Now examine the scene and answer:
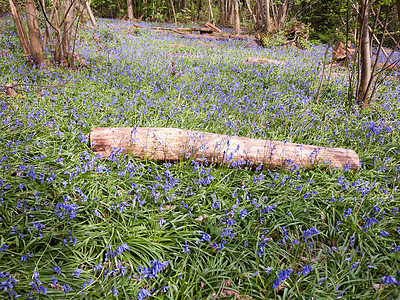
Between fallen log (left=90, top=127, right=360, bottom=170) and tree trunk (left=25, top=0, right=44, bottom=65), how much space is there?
4.38 m

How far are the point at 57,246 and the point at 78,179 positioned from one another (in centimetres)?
86

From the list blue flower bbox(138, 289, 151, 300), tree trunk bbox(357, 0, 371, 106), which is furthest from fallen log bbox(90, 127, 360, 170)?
tree trunk bbox(357, 0, 371, 106)

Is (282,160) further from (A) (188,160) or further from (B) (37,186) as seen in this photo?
(B) (37,186)

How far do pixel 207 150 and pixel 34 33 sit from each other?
5739 millimetres

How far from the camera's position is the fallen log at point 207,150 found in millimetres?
3373

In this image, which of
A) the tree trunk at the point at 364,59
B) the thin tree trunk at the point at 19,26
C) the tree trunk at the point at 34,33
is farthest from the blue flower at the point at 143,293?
the thin tree trunk at the point at 19,26

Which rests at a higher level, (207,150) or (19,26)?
(19,26)

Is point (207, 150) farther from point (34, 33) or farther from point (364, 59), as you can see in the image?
point (34, 33)

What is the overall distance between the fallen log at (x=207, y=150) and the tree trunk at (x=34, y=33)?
14.4ft

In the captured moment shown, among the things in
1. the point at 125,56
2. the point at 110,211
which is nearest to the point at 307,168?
the point at 110,211

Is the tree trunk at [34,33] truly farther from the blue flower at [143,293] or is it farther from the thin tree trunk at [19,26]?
the blue flower at [143,293]

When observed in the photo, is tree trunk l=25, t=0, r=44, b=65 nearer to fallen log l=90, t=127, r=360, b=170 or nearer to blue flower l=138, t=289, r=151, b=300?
fallen log l=90, t=127, r=360, b=170

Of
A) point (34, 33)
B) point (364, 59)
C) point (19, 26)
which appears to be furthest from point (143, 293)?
point (19, 26)

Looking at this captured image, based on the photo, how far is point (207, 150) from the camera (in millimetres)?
3480
